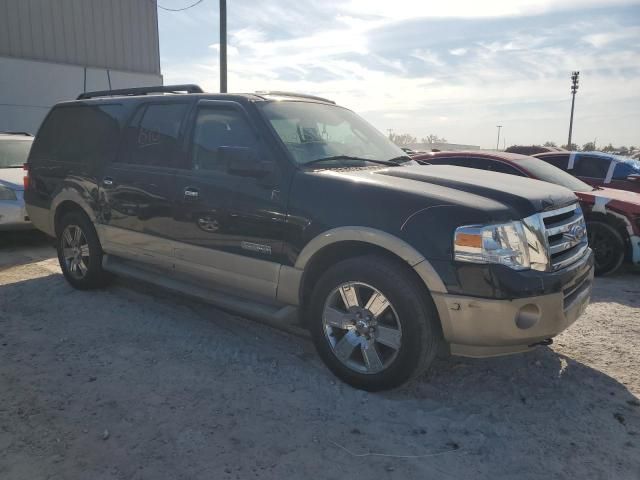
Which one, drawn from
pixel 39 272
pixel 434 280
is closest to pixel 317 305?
pixel 434 280

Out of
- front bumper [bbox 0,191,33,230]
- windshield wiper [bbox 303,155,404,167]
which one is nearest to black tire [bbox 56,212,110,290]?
front bumper [bbox 0,191,33,230]

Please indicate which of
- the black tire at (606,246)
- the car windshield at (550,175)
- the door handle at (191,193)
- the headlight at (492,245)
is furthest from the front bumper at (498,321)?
the car windshield at (550,175)

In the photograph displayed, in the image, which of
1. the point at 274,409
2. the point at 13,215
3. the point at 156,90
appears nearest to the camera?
the point at 274,409

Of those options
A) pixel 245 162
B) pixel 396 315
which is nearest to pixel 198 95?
pixel 245 162

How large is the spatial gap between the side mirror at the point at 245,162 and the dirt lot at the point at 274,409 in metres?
1.37

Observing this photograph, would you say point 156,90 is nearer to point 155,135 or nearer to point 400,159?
point 155,135

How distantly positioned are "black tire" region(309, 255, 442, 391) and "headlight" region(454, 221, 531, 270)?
37 cm

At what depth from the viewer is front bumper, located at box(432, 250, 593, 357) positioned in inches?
114

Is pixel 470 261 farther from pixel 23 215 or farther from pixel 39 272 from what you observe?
pixel 23 215

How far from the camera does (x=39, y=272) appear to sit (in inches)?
243

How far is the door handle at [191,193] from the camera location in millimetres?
4004

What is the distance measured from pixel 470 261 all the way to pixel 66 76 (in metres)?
16.5

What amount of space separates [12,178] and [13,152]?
128cm

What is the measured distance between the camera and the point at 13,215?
7.17m
